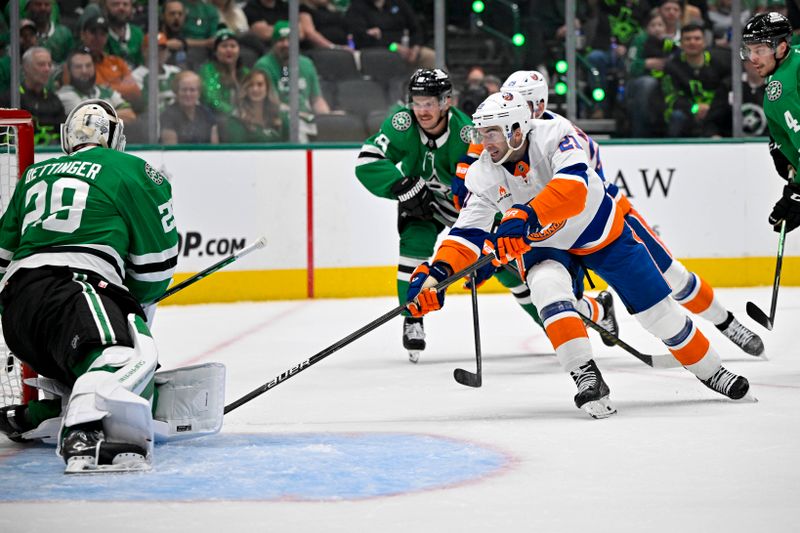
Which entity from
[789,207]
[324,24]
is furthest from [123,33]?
[789,207]

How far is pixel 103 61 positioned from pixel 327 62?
1290 millimetres

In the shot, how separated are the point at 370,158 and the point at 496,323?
1.28m

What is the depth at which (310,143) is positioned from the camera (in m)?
7.30

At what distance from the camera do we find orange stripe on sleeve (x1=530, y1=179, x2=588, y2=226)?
3.61 meters

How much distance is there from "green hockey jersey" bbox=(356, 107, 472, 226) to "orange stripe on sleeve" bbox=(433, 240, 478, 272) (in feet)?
3.97

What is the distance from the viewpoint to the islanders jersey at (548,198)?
3639 mm

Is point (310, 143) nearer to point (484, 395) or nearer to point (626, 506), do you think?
point (484, 395)

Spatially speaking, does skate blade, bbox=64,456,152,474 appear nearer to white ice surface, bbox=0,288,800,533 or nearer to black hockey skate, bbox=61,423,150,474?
black hockey skate, bbox=61,423,150,474

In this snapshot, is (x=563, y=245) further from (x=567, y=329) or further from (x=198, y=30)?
(x=198, y=30)

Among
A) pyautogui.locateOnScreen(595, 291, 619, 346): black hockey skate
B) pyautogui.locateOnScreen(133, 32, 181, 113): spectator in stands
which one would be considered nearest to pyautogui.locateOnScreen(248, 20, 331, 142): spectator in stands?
pyautogui.locateOnScreen(133, 32, 181, 113): spectator in stands

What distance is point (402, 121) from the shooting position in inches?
210

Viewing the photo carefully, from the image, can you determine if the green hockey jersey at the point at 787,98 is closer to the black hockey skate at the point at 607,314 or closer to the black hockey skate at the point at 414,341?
the black hockey skate at the point at 607,314

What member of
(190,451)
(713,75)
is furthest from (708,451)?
(713,75)

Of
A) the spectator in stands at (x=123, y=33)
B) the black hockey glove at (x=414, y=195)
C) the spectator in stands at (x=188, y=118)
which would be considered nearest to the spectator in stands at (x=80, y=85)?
the spectator in stands at (x=123, y=33)
